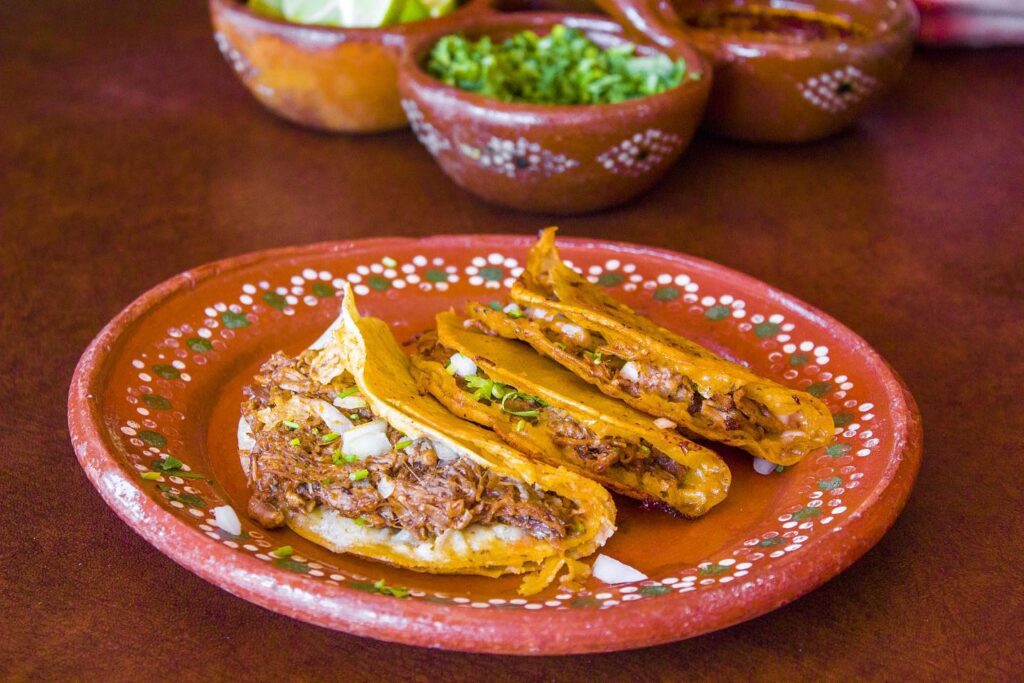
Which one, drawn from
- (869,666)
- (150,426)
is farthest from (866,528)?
(150,426)

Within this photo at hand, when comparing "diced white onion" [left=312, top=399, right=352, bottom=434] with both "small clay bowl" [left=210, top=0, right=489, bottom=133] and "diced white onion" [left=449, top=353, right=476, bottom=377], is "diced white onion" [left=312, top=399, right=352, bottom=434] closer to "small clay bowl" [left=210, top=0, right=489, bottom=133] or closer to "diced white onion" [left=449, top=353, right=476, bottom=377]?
"diced white onion" [left=449, top=353, right=476, bottom=377]

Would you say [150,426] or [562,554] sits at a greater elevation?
[562,554]

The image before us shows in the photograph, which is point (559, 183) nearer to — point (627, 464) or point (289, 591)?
point (627, 464)

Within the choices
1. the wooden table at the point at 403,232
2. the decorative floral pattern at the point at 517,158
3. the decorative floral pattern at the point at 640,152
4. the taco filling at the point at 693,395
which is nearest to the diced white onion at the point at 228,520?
the wooden table at the point at 403,232

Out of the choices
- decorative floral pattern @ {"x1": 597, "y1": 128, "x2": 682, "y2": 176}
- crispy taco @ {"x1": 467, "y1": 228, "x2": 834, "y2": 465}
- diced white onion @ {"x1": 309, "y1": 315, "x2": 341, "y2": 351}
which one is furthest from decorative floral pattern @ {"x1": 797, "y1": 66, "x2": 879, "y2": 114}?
diced white onion @ {"x1": 309, "y1": 315, "x2": 341, "y2": 351}

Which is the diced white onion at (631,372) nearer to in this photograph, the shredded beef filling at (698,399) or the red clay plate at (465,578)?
the shredded beef filling at (698,399)

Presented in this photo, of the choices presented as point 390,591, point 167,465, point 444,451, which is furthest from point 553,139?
point 390,591
